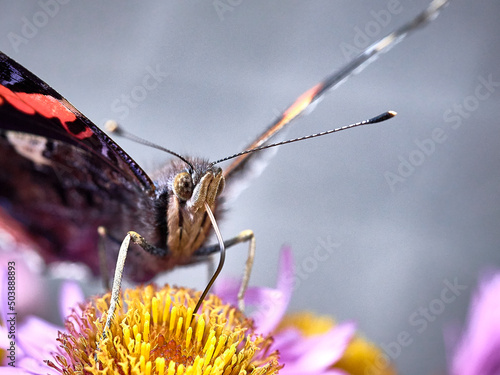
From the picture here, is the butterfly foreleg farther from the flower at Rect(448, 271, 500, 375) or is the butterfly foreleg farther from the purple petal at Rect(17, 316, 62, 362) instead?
the flower at Rect(448, 271, 500, 375)

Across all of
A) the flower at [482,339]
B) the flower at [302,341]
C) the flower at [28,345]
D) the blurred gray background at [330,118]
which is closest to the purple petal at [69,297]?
the flower at [28,345]

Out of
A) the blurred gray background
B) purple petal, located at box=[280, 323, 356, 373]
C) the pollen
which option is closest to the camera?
the pollen


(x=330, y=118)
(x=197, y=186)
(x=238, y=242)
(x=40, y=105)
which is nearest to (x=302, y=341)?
(x=238, y=242)

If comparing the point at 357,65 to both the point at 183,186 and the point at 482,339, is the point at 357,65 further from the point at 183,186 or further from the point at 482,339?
the point at 482,339

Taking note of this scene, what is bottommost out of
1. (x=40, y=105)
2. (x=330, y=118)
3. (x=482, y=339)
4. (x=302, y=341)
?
(x=482, y=339)

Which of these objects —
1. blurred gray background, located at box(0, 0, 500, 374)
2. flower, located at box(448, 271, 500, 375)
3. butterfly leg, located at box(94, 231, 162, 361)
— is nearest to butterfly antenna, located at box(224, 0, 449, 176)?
butterfly leg, located at box(94, 231, 162, 361)

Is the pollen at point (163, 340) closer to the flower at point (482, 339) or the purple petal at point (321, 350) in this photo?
the purple petal at point (321, 350)
